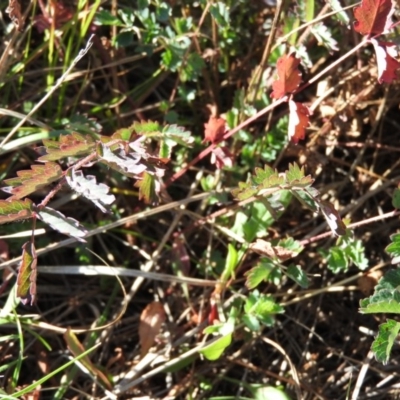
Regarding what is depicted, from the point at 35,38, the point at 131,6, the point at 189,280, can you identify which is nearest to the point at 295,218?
the point at 189,280

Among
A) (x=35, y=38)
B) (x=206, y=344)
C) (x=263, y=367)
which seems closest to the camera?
(x=206, y=344)

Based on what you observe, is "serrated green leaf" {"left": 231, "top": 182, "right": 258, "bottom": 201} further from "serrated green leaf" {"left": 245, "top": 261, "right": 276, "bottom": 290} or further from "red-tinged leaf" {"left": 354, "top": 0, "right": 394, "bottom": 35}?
"red-tinged leaf" {"left": 354, "top": 0, "right": 394, "bottom": 35}

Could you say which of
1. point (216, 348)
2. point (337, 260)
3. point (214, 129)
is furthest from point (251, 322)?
point (214, 129)

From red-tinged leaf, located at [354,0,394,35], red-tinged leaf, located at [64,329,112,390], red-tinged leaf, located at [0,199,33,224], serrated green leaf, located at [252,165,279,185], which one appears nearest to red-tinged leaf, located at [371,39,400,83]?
red-tinged leaf, located at [354,0,394,35]

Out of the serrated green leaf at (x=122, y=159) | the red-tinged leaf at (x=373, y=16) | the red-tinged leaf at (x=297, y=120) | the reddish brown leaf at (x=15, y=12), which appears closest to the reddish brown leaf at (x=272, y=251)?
the red-tinged leaf at (x=297, y=120)

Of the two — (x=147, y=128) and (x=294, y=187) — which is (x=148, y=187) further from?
(x=294, y=187)

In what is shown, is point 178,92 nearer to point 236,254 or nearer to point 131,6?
point 131,6

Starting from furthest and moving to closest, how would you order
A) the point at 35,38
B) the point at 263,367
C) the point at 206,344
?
the point at 35,38
the point at 263,367
the point at 206,344

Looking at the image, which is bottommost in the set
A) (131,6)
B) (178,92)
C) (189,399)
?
(189,399)
